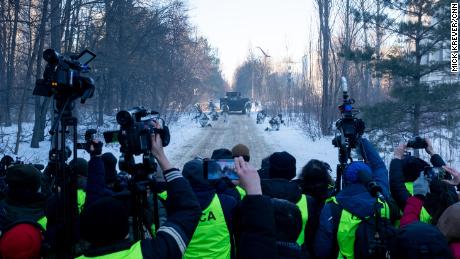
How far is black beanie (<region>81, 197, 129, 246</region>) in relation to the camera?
240 centimetres

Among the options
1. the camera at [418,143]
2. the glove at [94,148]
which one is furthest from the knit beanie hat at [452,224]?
the glove at [94,148]

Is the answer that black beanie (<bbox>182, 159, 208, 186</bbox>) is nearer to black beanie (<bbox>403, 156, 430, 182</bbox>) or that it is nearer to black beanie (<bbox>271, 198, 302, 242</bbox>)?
black beanie (<bbox>271, 198, 302, 242</bbox>)

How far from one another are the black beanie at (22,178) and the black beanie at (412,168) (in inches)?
160

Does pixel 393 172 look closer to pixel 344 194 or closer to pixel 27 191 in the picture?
pixel 344 194

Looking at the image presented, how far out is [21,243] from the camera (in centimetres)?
278

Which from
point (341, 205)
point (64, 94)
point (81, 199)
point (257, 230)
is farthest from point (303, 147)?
point (257, 230)

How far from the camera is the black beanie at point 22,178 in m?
3.91

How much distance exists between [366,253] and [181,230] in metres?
1.80

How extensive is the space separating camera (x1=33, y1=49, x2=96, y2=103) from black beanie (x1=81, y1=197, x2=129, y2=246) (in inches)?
66.7

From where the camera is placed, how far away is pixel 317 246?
378 centimetres

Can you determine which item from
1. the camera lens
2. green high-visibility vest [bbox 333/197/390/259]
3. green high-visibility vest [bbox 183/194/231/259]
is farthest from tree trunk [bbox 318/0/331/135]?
the camera lens

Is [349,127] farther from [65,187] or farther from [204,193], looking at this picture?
[65,187]

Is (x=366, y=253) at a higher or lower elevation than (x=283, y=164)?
lower

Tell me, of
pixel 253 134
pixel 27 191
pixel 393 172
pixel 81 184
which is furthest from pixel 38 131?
pixel 393 172
